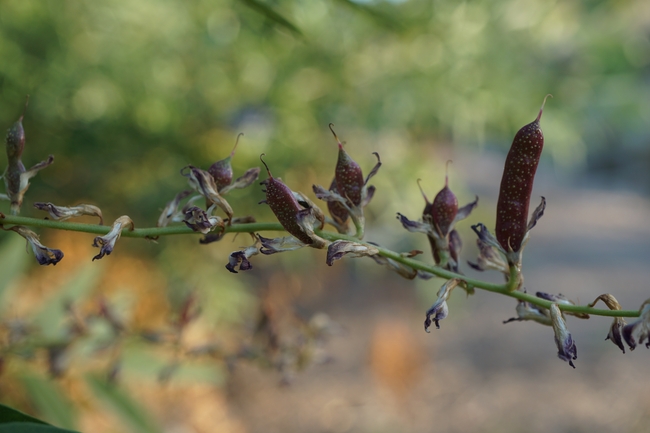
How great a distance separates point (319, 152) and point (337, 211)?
1.39m

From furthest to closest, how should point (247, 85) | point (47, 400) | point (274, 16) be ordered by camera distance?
1. point (247, 85)
2. point (47, 400)
3. point (274, 16)

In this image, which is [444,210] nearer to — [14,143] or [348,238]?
[348,238]

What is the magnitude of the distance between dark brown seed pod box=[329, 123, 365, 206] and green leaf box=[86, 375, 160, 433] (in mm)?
508

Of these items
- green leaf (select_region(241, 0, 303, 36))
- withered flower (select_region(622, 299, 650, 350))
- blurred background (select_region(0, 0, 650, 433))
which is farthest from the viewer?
blurred background (select_region(0, 0, 650, 433))

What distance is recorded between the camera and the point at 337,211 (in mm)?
312

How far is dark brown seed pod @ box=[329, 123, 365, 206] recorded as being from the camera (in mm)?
301

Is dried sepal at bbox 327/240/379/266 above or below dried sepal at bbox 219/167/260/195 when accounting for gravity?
below

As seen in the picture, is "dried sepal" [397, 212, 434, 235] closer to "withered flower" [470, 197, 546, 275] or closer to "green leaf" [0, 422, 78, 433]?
"withered flower" [470, 197, 546, 275]

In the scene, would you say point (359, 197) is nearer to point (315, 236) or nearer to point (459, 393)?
point (315, 236)

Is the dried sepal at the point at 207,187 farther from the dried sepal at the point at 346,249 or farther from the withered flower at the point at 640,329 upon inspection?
the withered flower at the point at 640,329

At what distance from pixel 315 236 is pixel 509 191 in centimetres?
10

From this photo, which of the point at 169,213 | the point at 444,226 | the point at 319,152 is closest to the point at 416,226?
the point at 444,226

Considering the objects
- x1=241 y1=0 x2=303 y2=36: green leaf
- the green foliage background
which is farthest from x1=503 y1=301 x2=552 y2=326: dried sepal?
the green foliage background

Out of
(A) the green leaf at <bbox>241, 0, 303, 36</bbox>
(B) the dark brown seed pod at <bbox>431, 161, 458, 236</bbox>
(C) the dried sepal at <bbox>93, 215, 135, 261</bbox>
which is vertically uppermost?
(A) the green leaf at <bbox>241, 0, 303, 36</bbox>
